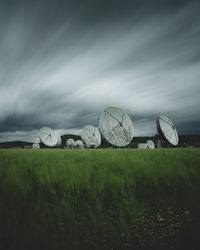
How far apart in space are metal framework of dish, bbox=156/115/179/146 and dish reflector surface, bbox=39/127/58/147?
1163 inches

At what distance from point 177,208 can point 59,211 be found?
3.08 ft

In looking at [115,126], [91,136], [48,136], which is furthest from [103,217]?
[48,136]

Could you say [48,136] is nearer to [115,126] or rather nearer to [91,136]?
[91,136]

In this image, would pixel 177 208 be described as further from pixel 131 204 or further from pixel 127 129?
pixel 127 129

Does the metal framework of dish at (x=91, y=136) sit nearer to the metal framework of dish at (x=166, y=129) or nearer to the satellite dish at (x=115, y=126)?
the metal framework of dish at (x=166, y=129)

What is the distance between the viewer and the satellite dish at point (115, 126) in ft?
52.6

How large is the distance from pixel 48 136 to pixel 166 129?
30.4 metres

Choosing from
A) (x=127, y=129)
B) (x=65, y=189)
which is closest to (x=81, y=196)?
(x=65, y=189)

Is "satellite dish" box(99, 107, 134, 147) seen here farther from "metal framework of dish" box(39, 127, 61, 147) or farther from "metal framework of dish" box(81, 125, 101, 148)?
"metal framework of dish" box(39, 127, 61, 147)

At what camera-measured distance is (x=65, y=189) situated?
1502 mm

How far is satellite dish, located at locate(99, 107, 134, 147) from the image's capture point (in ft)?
52.6

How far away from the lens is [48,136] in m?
39.6

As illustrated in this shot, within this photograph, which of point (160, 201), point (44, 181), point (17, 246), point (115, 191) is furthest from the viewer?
point (44, 181)

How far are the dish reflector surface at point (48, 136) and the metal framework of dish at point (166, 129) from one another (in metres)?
29.5
